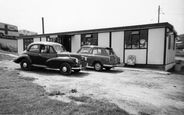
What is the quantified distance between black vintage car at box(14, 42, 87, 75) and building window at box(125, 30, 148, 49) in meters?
6.03

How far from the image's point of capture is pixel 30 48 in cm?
779

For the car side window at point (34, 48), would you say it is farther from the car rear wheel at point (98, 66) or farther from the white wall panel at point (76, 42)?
the white wall panel at point (76, 42)

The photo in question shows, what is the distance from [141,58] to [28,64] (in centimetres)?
937

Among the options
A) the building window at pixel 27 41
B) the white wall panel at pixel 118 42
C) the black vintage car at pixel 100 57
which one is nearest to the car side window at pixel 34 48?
the black vintage car at pixel 100 57

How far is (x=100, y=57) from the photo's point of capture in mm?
8906

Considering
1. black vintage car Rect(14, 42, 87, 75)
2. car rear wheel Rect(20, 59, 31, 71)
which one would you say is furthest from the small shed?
car rear wheel Rect(20, 59, 31, 71)

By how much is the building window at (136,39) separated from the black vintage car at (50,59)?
6.03 meters

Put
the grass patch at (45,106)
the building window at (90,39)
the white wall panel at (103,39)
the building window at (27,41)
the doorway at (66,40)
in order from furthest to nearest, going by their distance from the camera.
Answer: the building window at (27,41) < the doorway at (66,40) < the building window at (90,39) < the white wall panel at (103,39) < the grass patch at (45,106)

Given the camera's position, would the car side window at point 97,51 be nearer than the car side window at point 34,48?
No

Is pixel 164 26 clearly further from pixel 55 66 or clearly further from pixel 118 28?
pixel 55 66

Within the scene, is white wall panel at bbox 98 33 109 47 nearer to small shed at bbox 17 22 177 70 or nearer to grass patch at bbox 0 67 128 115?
small shed at bbox 17 22 177 70

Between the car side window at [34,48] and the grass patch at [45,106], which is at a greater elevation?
the car side window at [34,48]

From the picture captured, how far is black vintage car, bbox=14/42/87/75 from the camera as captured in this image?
6898mm

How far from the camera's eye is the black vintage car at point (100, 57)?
869cm
